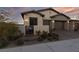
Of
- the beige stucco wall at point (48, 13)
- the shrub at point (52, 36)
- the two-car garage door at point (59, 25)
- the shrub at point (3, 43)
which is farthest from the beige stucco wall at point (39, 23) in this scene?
the shrub at point (3, 43)

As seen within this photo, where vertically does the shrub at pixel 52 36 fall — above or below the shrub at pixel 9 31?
below

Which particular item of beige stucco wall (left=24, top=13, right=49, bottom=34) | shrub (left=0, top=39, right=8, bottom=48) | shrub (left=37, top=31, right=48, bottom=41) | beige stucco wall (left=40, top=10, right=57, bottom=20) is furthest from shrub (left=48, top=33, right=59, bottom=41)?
shrub (left=0, top=39, right=8, bottom=48)

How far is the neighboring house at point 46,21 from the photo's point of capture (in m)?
11.6

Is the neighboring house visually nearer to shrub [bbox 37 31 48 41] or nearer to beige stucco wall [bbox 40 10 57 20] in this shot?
beige stucco wall [bbox 40 10 57 20]

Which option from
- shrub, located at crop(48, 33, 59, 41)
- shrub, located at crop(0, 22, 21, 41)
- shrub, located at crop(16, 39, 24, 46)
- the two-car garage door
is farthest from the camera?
shrub, located at crop(48, 33, 59, 41)

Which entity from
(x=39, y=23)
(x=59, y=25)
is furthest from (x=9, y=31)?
(x=59, y=25)

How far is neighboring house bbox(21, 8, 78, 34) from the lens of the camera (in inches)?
455

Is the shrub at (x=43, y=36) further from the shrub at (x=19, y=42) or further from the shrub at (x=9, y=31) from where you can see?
the shrub at (x=9, y=31)

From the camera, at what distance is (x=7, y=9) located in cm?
1092

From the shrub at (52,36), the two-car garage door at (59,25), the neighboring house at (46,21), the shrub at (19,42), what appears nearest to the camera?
the shrub at (19,42)

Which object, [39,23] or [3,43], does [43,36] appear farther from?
[3,43]
